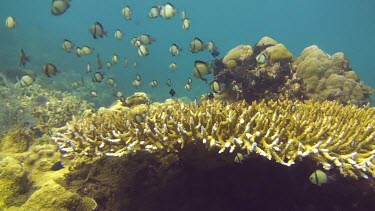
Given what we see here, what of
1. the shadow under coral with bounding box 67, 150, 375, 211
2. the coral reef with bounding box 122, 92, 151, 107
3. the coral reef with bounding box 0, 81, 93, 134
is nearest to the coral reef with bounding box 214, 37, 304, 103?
the coral reef with bounding box 122, 92, 151, 107

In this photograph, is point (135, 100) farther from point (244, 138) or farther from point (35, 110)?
point (244, 138)

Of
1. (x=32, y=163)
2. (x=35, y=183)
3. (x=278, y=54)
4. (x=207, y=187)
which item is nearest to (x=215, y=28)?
(x=278, y=54)

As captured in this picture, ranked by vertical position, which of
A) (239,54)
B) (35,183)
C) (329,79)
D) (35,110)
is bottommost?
(35,183)

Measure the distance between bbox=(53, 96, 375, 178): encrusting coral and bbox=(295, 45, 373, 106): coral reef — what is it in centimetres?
335

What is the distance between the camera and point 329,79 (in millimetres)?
8438

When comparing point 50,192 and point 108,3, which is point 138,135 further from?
point 108,3

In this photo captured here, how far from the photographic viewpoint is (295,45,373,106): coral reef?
8242 mm

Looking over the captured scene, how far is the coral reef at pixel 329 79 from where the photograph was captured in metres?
8.24

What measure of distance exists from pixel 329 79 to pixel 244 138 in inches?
203

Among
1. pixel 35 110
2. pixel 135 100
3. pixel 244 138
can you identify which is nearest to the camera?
pixel 244 138

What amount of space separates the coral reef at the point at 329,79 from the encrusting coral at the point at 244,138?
335 cm

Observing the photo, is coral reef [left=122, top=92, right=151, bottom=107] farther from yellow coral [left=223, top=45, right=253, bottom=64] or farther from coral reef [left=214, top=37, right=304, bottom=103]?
yellow coral [left=223, top=45, right=253, bottom=64]

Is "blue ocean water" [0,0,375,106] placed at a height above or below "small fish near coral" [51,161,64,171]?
above

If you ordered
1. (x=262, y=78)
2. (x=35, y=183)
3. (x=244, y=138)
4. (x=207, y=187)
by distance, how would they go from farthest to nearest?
(x=262, y=78)
(x=35, y=183)
(x=207, y=187)
(x=244, y=138)
